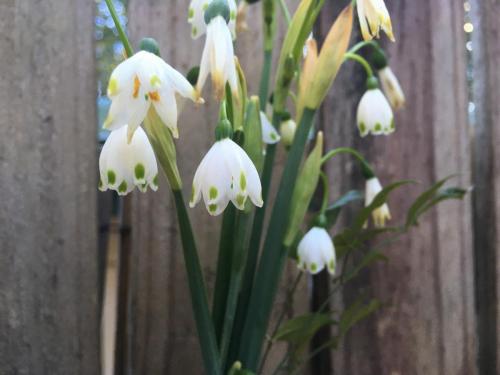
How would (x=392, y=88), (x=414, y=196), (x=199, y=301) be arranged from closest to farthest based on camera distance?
(x=199, y=301)
(x=392, y=88)
(x=414, y=196)

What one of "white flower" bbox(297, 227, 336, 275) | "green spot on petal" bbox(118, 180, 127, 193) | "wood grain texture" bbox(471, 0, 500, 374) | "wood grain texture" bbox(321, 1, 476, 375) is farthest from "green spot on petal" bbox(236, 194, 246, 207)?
"wood grain texture" bbox(471, 0, 500, 374)

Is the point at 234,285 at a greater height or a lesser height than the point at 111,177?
lesser

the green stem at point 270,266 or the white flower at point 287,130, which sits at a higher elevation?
the white flower at point 287,130

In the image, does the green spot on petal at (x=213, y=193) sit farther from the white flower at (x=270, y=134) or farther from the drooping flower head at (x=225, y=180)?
the white flower at (x=270, y=134)

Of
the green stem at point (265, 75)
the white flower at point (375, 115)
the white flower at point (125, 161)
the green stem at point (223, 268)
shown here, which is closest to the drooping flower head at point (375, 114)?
the white flower at point (375, 115)

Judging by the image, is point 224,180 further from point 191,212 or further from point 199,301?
point 191,212

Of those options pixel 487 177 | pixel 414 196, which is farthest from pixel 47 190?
pixel 487 177

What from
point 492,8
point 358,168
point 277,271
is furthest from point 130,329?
point 492,8

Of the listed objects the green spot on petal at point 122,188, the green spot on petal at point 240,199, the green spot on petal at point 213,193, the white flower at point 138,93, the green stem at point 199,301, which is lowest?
the green stem at point 199,301
